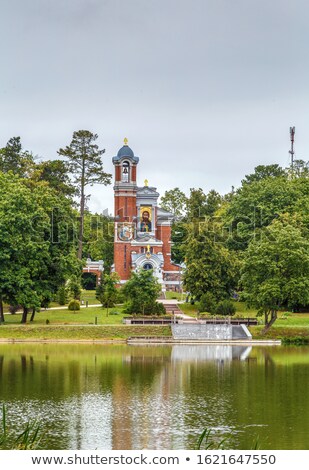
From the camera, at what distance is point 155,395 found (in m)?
27.8

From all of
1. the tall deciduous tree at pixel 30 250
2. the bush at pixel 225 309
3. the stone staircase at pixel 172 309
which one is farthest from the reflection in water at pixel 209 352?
the stone staircase at pixel 172 309

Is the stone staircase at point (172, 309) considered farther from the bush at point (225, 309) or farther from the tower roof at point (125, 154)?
the tower roof at point (125, 154)

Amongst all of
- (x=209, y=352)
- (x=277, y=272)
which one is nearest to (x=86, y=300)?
(x=277, y=272)

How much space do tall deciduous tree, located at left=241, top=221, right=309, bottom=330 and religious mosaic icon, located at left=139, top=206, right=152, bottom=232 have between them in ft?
78.3

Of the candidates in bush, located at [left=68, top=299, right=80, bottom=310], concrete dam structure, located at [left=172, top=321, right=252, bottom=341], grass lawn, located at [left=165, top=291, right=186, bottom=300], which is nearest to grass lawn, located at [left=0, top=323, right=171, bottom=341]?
concrete dam structure, located at [left=172, top=321, right=252, bottom=341]

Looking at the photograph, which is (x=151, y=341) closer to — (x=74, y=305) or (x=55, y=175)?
(x=74, y=305)

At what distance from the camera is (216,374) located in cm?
3275

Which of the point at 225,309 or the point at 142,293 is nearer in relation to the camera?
the point at 225,309

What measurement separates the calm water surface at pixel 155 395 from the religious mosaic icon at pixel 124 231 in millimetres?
27717

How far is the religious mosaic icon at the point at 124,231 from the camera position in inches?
2721

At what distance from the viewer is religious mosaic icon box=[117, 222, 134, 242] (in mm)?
69125

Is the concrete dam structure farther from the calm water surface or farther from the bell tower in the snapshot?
the bell tower

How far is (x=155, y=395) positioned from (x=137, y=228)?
43816mm

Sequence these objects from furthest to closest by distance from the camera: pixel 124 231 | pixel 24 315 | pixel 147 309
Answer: pixel 124 231
pixel 147 309
pixel 24 315
